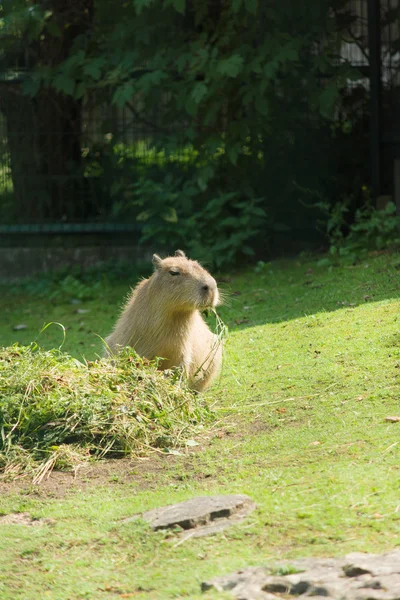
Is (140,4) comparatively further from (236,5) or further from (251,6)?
(251,6)

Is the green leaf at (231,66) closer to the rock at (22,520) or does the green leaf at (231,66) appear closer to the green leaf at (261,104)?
the green leaf at (261,104)

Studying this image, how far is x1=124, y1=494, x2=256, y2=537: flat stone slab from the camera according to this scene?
339cm

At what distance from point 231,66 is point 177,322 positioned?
433 centimetres

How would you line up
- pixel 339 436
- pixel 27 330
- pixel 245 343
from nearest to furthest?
pixel 339 436
pixel 245 343
pixel 27 330

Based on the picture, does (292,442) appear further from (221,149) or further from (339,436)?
(221,149)

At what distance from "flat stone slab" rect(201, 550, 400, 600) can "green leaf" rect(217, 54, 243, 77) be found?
669 cm

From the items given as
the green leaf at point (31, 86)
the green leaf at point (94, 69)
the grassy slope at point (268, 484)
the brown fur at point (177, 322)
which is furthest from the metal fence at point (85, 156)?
the brown fur at point (177, 322)

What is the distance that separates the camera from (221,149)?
32.5 feet

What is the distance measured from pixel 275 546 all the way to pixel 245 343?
3.34m

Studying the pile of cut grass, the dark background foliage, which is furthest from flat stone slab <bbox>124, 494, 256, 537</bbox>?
the dark background foliage

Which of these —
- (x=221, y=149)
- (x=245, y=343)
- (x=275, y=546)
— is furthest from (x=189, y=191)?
(x=275, y=546)

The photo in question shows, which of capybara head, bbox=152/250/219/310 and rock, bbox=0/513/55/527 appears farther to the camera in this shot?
capybara head, bbox=152/250/219/310

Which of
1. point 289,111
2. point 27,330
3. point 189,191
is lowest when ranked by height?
point 27,330

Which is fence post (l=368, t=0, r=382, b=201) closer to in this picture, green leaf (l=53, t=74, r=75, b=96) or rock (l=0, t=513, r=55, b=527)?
green leaf (l=53, t=74, r=75, b=96)
